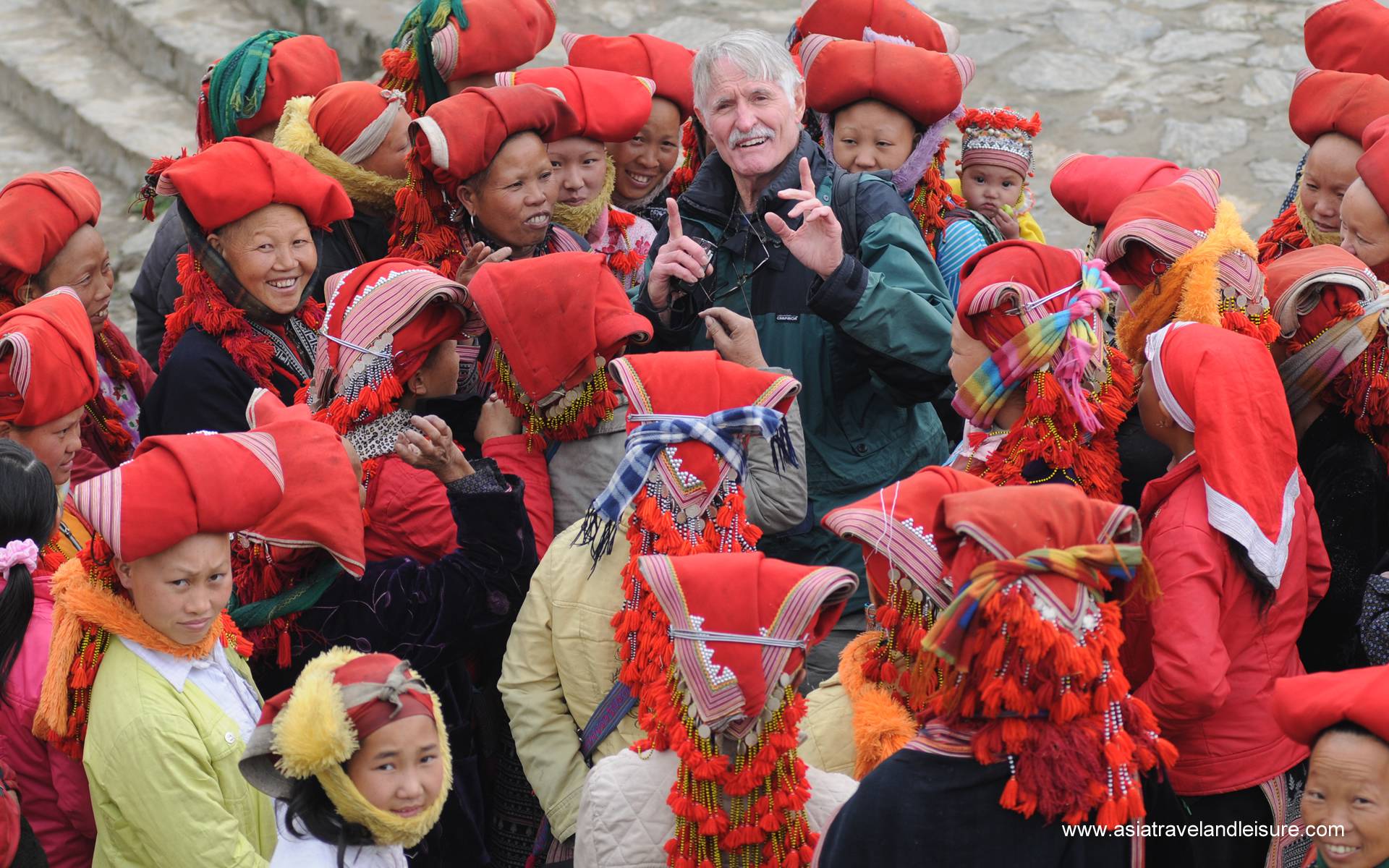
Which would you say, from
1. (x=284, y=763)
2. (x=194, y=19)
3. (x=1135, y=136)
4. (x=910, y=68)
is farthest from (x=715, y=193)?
(x=194, y=19)

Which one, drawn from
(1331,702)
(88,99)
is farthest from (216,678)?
(88,99)

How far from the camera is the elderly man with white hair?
4.16m

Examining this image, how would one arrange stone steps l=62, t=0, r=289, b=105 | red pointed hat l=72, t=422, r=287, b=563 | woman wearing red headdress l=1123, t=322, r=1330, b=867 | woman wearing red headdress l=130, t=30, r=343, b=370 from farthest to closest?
1. stone steps l=62, t=0, r=289, b=105
2. woman wearing red headdress l=130, t=30, r=343, b=370
3. woman wearing red headdress l=1123, t=322, r=1330, b=867
4. red pointed hat l=72, t=422, r=287, b=563

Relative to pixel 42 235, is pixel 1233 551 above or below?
above

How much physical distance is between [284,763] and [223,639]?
692mm

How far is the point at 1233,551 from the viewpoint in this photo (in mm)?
3354

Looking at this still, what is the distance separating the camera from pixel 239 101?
227 inches

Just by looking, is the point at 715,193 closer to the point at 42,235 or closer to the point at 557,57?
the point at 42,235

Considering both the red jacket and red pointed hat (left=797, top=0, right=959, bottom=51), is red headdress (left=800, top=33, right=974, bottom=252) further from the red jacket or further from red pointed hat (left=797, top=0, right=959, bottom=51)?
the red jacket

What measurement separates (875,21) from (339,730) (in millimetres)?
4073

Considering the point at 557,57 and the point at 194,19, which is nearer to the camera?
the point at 557,57

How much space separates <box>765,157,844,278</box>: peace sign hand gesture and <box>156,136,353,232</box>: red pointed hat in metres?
1.54

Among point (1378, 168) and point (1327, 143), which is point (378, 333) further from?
point (1327, 143)

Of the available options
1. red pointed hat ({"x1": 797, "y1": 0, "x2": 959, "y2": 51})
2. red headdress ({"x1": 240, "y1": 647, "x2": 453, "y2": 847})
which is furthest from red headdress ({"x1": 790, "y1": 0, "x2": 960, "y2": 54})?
red headdress ({"x1": 240, "y1": 647, "x2": 453, "y2": 847})
